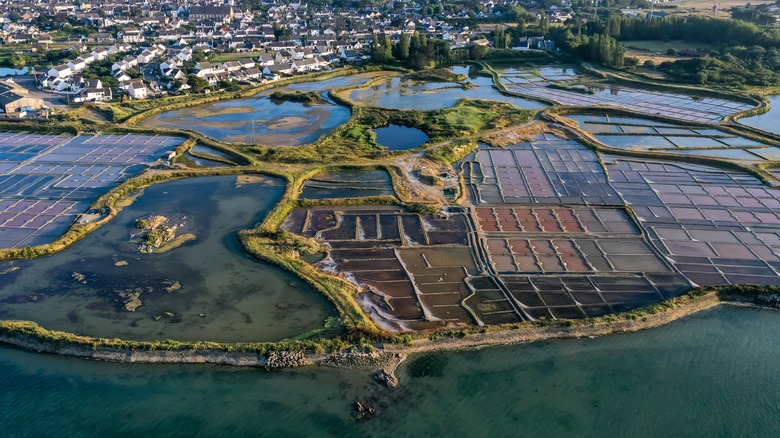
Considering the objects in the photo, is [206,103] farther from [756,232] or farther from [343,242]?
[756,232]

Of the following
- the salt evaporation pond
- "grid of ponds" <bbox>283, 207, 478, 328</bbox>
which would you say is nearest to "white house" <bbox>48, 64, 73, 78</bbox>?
the salt evaporation pond

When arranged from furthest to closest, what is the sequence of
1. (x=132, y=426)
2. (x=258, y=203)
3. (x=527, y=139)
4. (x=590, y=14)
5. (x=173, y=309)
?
(x=590, y=14), (x=527, y=139), (x=258, y=203), (x=173, y=309), (x=132, y=426)

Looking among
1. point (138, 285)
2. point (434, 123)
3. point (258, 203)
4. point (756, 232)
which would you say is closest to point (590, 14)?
point (434, 123)

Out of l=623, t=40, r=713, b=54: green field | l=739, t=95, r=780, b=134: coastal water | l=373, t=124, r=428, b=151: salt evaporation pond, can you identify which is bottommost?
l=373, t=124, r=428, b=151: salt evaporation pond

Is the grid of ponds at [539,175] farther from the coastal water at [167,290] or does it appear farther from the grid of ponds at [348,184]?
the coastal water at [167,290]

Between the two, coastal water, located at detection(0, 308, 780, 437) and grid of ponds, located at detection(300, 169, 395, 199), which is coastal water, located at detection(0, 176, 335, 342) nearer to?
coastal water, located at detection(0, 308, 780, 437)

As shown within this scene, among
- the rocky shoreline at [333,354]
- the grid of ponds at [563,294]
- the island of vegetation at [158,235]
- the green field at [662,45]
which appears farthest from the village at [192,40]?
the grid of ponds at [563,294]

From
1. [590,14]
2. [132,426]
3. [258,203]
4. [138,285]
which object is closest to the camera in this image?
[132,426]
